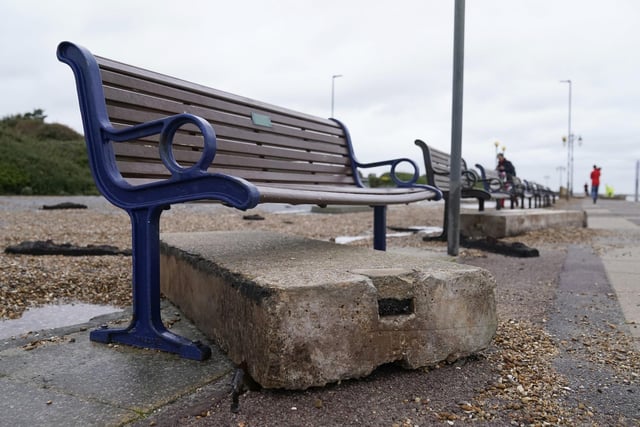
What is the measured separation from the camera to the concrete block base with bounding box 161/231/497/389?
6.45ft

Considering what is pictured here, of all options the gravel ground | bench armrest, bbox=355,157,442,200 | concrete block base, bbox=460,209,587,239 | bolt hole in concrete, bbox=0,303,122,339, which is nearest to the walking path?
the gravel ground

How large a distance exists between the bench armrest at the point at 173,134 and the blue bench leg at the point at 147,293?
9.7 inches

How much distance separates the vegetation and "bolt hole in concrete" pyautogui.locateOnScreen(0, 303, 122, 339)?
1998 centimetres

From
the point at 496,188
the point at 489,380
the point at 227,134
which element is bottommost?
the point at 489,380

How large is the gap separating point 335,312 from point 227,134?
5.24 ft

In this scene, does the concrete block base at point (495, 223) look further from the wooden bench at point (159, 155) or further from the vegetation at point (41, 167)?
the vegetation at point (41, 167)

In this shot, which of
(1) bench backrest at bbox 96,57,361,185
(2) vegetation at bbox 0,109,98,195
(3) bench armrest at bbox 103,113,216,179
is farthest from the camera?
(2) vegetation at bbox 0,109,98,195

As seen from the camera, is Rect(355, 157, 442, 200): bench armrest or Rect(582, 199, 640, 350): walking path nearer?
Rect(582, 199, 640, 350): walking path

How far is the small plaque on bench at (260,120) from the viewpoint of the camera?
139 inches

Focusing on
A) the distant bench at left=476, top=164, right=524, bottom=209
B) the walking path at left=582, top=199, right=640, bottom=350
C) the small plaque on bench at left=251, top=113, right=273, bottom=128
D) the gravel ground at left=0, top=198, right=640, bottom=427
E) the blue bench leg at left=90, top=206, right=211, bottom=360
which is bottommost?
the gravel ground at left=0, top=198, right=640, bottom=427

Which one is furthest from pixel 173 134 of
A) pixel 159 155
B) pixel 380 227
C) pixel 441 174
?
pixel 441 174

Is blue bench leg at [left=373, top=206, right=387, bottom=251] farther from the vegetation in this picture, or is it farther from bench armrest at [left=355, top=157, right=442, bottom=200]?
the vegetation

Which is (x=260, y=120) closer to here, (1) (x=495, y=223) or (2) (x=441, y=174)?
(2) (x=441, y=174)

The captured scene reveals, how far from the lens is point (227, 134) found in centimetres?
324
